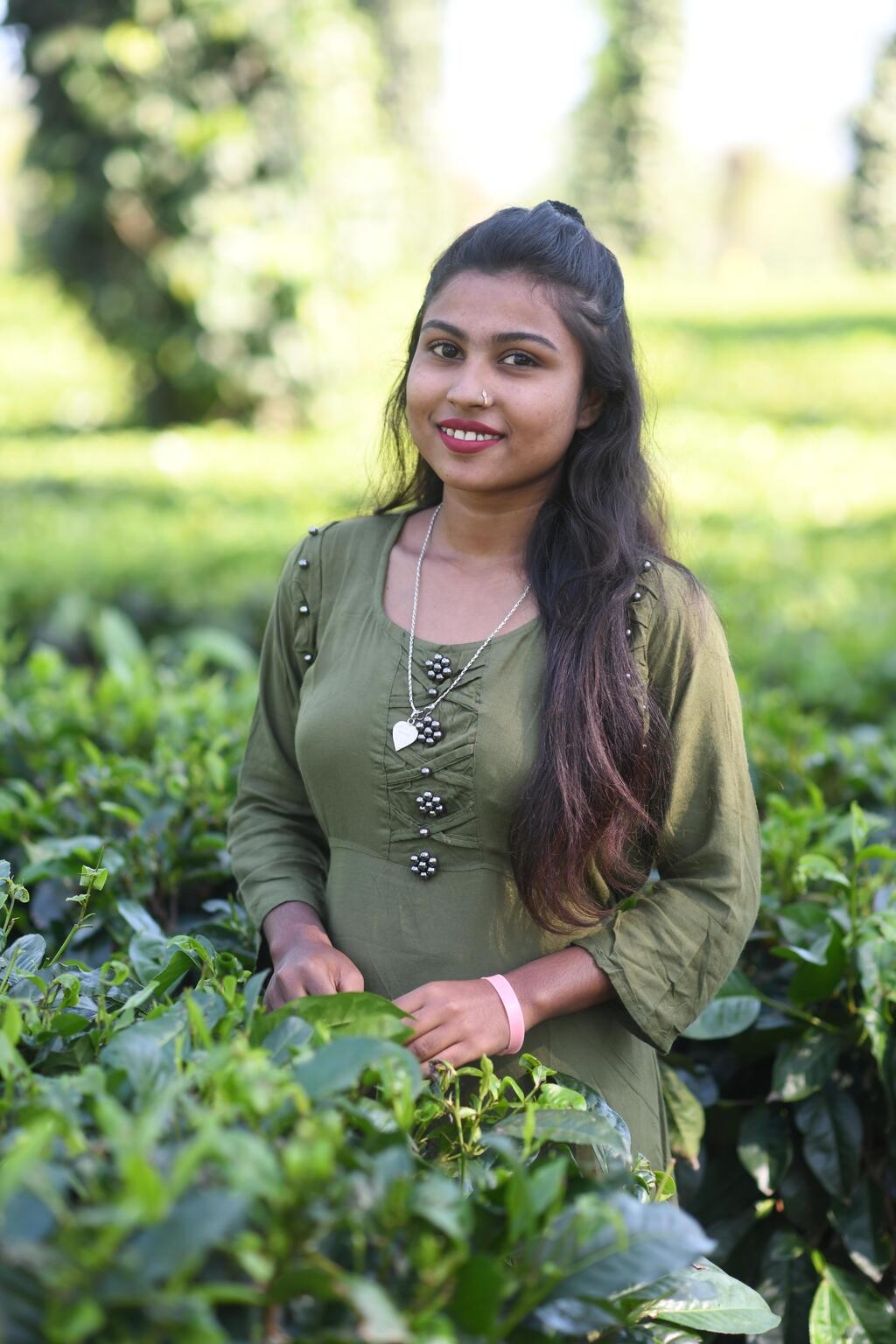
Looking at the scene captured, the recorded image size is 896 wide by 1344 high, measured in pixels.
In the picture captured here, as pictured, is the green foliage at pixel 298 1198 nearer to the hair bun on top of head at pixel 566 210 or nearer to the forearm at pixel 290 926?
the forearm at pixel 290 926

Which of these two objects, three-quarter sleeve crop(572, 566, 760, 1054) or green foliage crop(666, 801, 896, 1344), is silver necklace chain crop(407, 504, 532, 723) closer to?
three-quarter sleeve crop(572, 566, 760, 1054)

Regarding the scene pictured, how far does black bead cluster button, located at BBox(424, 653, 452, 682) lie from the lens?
1.95 meters

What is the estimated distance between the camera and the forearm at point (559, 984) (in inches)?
72.5

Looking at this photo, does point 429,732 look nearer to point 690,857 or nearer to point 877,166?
point 690,857

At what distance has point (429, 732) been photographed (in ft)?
6.31

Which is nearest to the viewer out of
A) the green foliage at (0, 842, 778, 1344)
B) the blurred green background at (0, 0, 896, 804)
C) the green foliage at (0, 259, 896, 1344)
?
the green foliage at (0, 842, 778, 1344)

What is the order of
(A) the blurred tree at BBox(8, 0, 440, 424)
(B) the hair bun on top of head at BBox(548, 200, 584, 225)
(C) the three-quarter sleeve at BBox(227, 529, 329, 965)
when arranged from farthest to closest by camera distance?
(A) the blurred tree at BBox(8, 0, 440, 424)
(C) the three-quarter sleeve at BBox(227, 529, 329, 965)
(B) the hair bun on top of head at BBox(548, 200, 584, 225)

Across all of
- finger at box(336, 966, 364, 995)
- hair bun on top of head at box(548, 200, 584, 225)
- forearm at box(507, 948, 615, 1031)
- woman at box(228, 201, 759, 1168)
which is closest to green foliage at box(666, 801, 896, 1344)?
woman at box(228, 201, 759, 1168)

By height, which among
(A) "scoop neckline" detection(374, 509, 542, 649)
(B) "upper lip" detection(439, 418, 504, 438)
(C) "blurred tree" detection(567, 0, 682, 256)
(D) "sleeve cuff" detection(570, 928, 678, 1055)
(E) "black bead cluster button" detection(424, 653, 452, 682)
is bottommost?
(D) "sleeve cuff" detection(570, 928, 678, 1055)

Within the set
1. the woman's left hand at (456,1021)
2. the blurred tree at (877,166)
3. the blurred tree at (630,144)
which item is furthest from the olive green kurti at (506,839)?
the blurred tree at (877,166)

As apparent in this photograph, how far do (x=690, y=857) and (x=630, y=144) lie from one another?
2790 centimetres

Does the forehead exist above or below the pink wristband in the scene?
above

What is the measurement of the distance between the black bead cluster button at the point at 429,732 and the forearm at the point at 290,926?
0.32 m

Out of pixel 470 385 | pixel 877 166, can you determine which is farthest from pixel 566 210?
pixel 877 166
